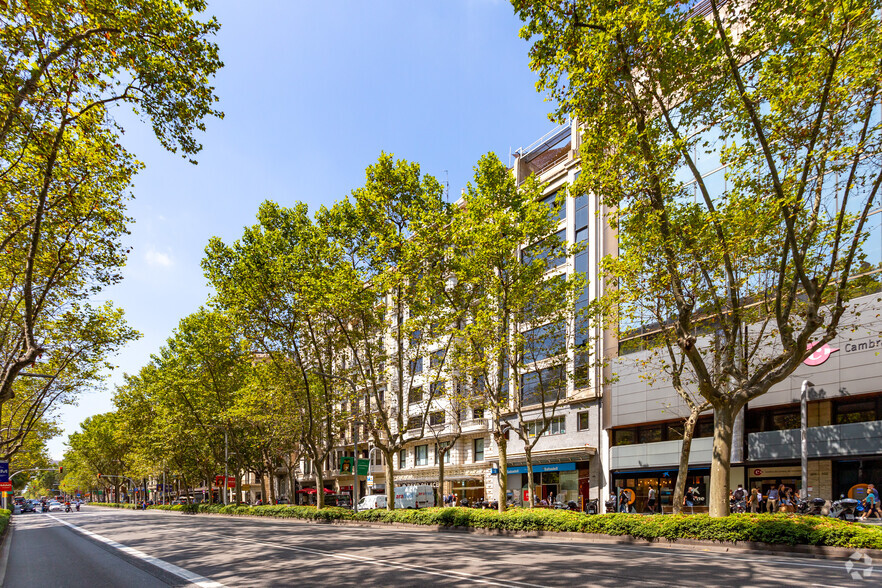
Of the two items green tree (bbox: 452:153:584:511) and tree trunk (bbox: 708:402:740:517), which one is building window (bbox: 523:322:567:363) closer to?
green tree (bbox: 452:153:584:511)

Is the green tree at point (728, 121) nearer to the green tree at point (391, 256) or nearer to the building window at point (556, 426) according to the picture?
the green tree at point (391, 256)

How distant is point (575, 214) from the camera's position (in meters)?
36.4

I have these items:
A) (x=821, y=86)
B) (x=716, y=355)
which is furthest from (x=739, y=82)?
(x=716, y=355)

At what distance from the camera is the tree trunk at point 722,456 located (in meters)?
14.3

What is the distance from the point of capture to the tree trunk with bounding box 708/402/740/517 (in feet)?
46.8

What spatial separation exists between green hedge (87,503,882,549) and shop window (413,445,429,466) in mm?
21076

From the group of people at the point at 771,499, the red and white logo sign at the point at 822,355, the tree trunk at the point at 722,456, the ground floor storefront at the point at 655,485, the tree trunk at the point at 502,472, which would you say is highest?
the red and white logo sign at the point at 822,355

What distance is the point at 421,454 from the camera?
4806 centimetres

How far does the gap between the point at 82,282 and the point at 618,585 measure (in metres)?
18.5

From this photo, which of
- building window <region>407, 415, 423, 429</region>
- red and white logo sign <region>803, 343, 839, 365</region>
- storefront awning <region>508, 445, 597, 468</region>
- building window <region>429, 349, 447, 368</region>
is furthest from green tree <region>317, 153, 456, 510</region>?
building window <region>407, 415, 423, 429</region>

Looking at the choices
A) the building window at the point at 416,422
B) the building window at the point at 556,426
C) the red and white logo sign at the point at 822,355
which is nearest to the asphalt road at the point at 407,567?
the red and white logo sign at the point at 822,355

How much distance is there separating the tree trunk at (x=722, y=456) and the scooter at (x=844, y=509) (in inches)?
314

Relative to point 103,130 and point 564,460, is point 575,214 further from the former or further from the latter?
point 103,130

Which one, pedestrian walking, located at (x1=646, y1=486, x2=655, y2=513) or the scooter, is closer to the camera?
the scooter
